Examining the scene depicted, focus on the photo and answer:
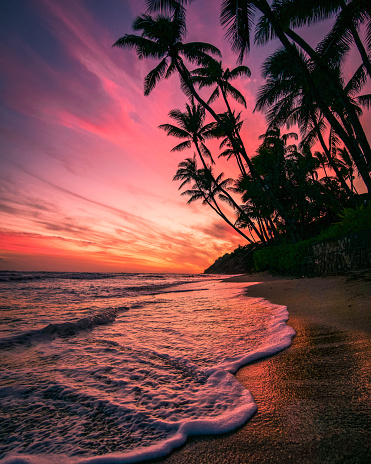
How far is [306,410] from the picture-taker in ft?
3.72

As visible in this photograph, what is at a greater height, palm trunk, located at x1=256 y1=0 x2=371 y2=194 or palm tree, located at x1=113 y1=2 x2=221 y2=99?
palm tree, located at x1=113 y1=2 x2=221 y2=99

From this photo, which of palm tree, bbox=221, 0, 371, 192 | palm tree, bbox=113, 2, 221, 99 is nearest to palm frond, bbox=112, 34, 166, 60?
palm tree, bbox=113, 2, 221, 99

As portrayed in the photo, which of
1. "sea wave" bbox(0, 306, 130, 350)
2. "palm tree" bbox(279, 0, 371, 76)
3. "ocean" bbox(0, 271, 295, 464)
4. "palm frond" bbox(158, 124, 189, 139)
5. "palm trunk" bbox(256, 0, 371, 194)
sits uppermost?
"palm frond" bbox(158, 124, 189, 139)

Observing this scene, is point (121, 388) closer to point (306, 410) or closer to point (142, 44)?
point (306, 410)

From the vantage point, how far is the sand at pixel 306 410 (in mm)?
883

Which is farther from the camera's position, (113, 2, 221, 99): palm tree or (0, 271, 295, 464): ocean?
(113, 2, 221, 99): palm tree

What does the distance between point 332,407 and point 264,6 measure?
11.3 m

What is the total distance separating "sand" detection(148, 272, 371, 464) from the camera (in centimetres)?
88

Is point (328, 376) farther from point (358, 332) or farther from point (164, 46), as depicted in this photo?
point (164, 46)

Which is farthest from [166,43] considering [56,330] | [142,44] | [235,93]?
[56,330]

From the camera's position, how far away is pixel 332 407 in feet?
3.71

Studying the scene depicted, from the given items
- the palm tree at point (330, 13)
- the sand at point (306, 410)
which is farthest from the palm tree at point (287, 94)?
the sand at point (306, 410)

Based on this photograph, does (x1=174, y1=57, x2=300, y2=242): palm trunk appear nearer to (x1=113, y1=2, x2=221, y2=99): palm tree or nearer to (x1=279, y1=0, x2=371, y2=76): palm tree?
(x1=113, y1=2, x2=221, y2=99): palm tree

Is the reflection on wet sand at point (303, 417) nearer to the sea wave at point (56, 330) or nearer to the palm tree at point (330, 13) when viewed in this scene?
the sea wave at point (56, 330)
